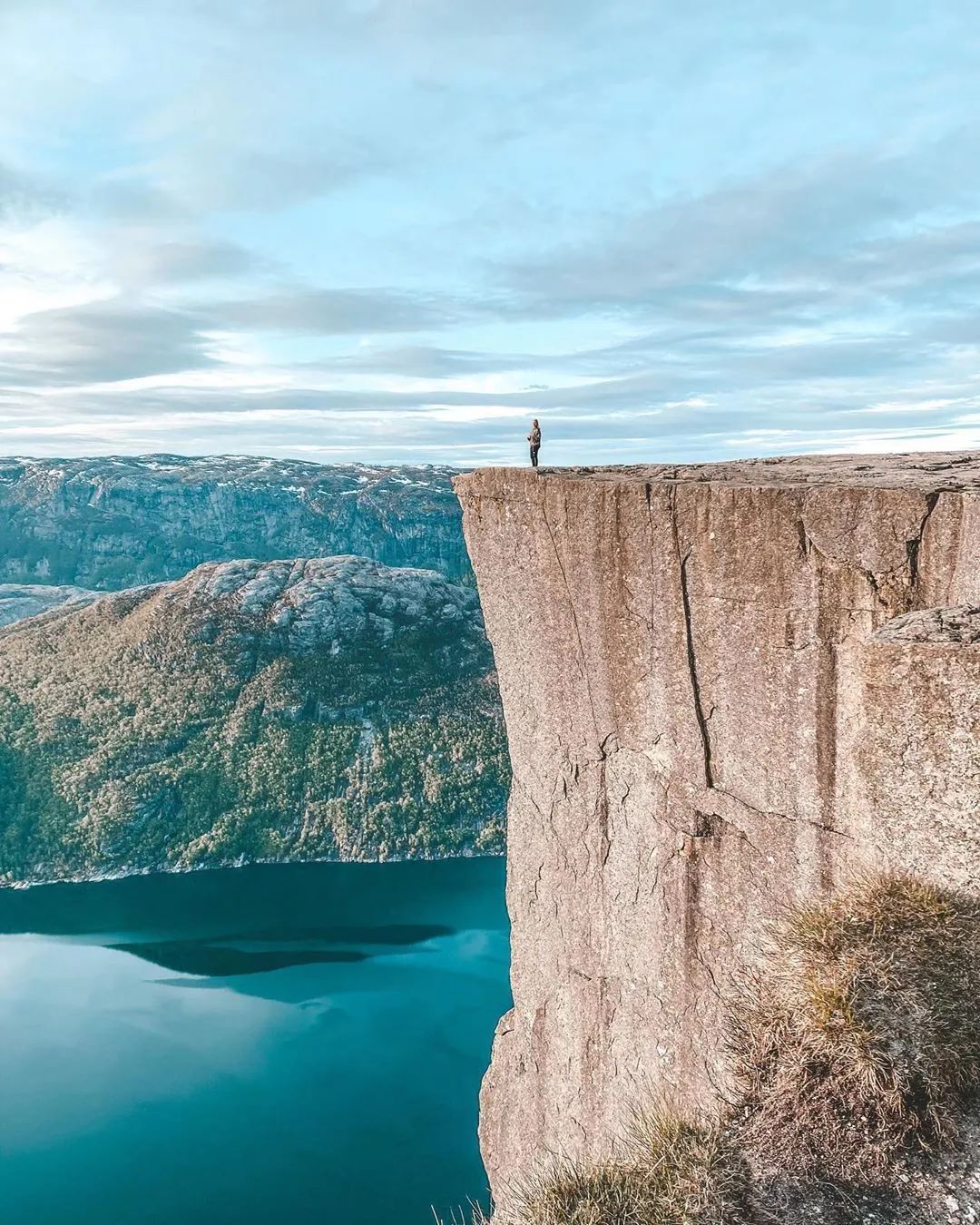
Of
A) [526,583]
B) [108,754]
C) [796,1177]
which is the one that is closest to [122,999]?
[108,754]

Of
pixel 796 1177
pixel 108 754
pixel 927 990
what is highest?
pixel 927 990

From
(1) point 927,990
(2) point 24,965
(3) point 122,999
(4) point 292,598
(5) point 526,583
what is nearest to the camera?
(1) point 927,990

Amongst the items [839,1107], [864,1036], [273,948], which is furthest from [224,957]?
[864,1036]

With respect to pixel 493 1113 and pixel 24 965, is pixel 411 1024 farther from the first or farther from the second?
pixel 493 1113

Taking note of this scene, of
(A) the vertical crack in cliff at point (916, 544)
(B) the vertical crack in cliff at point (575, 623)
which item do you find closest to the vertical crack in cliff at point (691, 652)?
(B) the vertical crack in cliff at point (575, 623)

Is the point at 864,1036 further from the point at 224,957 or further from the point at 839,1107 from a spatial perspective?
the point at 224,957

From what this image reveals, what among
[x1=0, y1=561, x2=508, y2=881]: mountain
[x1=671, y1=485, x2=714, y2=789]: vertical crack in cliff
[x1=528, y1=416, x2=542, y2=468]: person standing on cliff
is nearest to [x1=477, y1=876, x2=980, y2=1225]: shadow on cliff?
[x1=671, y1=485, x2=714, y2=789]: vertical crack in cliff
